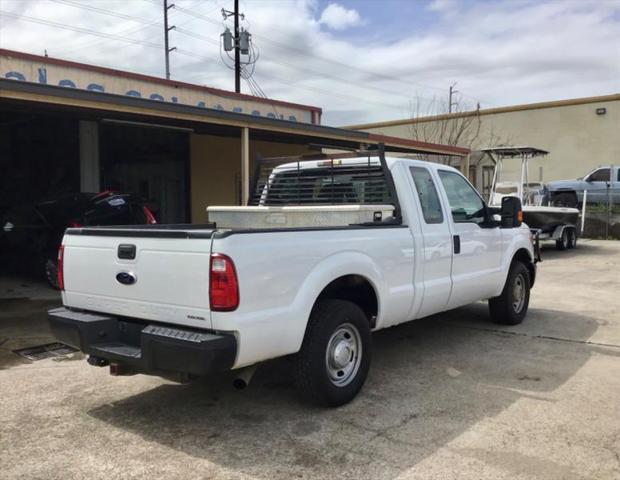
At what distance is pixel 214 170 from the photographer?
15.7m

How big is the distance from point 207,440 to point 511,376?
2774 millimetres

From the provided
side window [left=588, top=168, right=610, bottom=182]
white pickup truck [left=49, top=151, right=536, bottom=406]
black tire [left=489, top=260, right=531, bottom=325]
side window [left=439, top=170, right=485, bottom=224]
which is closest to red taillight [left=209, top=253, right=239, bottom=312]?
white pickup truck [left=49, top=151, right=536, bottom=406]

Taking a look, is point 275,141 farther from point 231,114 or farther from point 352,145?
point 231,114

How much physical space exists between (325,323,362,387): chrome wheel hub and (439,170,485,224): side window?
1.95 meters

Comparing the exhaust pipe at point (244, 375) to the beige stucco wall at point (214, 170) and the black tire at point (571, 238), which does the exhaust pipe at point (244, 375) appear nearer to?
the beige stucco wall at point (214, 170)

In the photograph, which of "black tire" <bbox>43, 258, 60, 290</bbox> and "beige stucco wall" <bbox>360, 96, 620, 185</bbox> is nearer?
"black tire" <bbox>43, 258, 60, 290</bbox>

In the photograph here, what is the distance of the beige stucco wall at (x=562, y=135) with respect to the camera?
28688mm

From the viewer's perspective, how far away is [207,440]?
3.85 meters

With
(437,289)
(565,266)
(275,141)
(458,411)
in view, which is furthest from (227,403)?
(275,141)

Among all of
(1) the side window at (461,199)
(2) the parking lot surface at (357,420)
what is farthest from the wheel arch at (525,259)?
(2) the parking lot surface at (357,420)

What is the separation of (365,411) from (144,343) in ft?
5.62

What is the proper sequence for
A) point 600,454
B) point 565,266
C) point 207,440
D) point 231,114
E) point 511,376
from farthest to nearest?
point 565,266 → point 231,114 → point 511,376 → point 207,440 → point 600,454

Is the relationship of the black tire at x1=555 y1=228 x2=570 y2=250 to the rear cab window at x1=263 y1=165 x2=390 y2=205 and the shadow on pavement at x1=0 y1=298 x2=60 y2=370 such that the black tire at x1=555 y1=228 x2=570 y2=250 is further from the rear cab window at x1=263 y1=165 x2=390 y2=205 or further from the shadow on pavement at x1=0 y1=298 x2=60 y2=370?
the shadow on pavement at x1=0 y1=298 x2=60 y2=370

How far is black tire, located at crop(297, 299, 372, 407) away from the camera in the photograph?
159 inches
